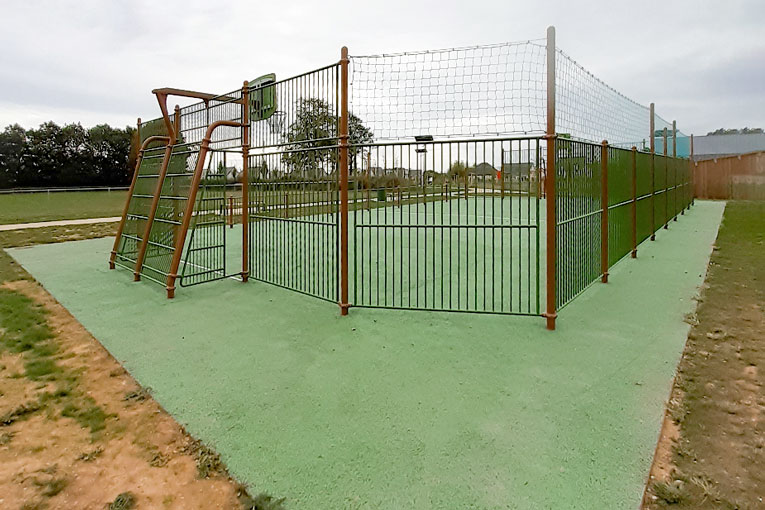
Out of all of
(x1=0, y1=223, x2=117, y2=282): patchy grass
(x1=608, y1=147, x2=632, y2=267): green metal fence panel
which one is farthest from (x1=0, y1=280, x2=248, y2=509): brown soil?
(x1=608, y1=147, x2=632, y2=267): green metal fence panel

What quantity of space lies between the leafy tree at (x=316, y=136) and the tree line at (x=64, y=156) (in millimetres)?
36035

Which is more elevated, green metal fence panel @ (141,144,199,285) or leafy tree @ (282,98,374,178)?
leafy tree @ (282,98,374,178)

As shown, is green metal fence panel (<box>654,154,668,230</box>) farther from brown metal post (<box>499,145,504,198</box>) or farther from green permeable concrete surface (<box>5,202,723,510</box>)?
brown metal post (<box>499,145,504,198</box>)

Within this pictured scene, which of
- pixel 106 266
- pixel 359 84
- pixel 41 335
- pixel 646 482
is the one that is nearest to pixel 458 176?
pixel 359 84

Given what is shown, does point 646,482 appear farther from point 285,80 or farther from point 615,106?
point 615,106

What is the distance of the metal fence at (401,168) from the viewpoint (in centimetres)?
395

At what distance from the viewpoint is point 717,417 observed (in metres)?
2.44

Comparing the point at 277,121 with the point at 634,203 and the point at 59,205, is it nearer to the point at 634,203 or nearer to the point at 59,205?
the point at 634,203

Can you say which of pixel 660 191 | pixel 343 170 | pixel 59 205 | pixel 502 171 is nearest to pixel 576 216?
pixel 502 171

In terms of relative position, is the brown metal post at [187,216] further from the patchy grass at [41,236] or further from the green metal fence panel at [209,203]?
the patchy grass at [41,236]

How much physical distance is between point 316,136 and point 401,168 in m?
1.03

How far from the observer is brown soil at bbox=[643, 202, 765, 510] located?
1.84 meters

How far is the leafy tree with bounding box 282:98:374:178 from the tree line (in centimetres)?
3603

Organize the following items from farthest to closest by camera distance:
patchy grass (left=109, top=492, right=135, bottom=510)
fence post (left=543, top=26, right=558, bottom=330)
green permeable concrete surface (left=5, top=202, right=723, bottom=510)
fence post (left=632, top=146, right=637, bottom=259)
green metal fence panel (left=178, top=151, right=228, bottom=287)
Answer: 1. fence post (left=632, top=146, right=637, bottom=259)
2. green metal fence panel (left=178, top=151, right=228, bottom=287)
3. fence post (left=543, top=26, right=558, bottom=330)
4. green permeable concrete surface (left=5, top=202, right=723, bottom=510)
5. patchy grass (left=109, top=492, right=135, bottom=510)
